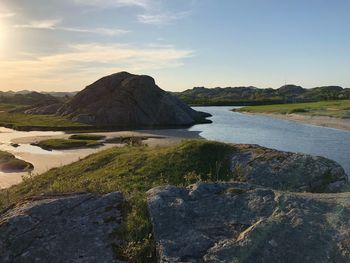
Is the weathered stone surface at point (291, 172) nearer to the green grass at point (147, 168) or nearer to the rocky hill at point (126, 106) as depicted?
the green grass at point (147, 168)

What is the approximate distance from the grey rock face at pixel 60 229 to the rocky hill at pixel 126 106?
113800mm

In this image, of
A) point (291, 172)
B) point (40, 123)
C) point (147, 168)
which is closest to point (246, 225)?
point (291, 172)

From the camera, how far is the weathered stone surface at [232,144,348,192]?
68.0 ft

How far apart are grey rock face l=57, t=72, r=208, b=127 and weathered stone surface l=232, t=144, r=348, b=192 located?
10085 centimetres

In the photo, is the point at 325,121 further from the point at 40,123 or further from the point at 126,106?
the point at 40,123

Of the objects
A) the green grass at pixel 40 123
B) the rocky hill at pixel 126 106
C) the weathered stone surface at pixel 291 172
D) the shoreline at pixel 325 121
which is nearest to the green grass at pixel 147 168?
A: the weathered stone surface at pixel 291 172

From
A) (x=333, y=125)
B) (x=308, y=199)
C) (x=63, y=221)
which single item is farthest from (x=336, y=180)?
(x=333, y=125)

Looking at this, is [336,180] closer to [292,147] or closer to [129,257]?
[129,257]

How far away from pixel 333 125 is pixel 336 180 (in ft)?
285

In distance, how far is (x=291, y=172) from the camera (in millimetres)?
21906

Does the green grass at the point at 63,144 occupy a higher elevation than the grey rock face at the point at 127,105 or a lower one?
lower

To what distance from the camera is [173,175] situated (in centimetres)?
2481

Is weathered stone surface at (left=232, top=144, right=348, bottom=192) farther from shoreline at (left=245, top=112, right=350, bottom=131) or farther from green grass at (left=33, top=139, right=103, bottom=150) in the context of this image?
shoreline at (left=245, top=112, right=350, bottom=131)

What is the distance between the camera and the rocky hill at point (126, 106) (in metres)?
129
